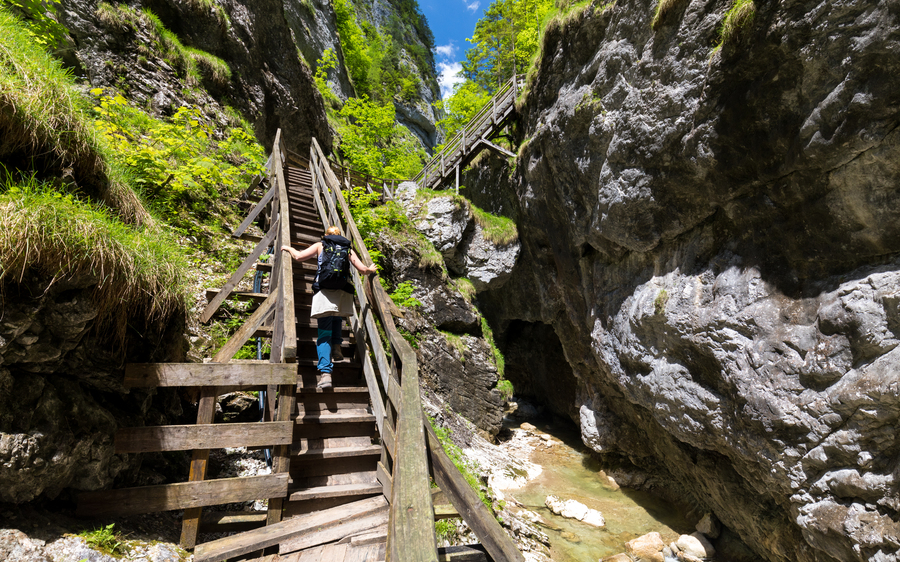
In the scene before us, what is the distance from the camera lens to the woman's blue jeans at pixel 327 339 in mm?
3841

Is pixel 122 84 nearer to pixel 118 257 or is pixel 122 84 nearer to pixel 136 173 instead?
pixel 136 173

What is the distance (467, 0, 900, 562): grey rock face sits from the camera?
14.9ft

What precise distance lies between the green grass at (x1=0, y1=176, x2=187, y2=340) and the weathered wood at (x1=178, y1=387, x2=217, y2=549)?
2.43ft

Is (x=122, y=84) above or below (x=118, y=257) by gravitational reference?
above

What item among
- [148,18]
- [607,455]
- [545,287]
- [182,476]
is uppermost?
[148,18]

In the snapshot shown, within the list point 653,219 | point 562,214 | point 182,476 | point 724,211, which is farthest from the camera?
point 562,214

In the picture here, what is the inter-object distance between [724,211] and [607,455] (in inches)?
313

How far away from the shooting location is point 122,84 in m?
8.05

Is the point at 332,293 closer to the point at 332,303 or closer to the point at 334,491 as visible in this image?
the point at 332,303

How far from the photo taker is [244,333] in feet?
12.5

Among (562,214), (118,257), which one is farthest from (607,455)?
(118,257)

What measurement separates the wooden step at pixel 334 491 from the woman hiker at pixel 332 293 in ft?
3.63

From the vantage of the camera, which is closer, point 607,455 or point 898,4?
point 898,4

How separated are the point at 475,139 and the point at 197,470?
14.1 meters
